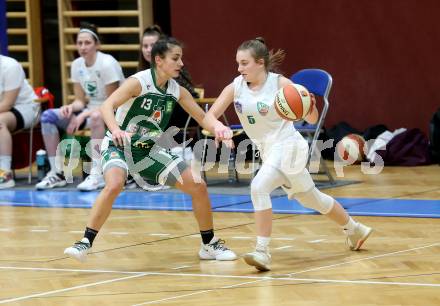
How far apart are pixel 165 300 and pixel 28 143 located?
255 inches

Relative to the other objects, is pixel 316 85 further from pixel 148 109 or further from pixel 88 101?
pixel 148 109

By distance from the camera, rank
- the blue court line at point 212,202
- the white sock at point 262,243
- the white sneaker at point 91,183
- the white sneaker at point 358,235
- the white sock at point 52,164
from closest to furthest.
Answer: the white sock at point 262,243 → the white sneaker at point 358,235 → the blue court line at point 212,202 → the white sneaker at point 91,183 → the white sock at point 52,164

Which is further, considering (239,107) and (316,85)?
(316,85)

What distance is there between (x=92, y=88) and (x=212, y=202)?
7.30 feet

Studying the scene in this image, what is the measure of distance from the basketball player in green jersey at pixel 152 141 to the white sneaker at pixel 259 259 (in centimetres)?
49

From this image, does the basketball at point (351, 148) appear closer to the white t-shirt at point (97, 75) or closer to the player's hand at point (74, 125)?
the white t-shirt at point (97, 75)

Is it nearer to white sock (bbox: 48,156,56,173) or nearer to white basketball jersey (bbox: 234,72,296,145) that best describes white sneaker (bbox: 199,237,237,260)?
white basketball jersey (bbox: 234,72,296,145)

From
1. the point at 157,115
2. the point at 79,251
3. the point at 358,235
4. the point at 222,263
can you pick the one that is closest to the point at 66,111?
the point at 157,115

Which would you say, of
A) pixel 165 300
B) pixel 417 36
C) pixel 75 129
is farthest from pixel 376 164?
pixel 165 300

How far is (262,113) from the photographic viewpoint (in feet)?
22.0

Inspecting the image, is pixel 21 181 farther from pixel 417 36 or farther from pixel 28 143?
pixel 417 36

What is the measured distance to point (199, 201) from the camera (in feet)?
22.3

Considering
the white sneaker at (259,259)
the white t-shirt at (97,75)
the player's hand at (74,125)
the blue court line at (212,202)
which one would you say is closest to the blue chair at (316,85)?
the blue court line at (212,202)

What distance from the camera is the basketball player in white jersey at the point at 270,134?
655 centimetres
